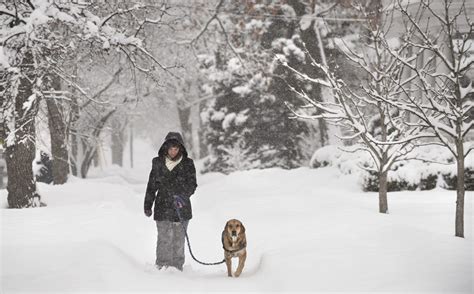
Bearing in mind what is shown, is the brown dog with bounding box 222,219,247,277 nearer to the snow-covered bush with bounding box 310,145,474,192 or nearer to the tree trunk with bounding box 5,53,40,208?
the tree trunk with bounding box 5,53,40,208

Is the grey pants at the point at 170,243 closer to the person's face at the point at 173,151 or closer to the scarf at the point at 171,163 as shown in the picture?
the scarf at the point at 171,163

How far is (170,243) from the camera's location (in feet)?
23.4

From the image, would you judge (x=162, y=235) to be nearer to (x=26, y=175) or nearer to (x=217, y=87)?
(x=26, y=175)

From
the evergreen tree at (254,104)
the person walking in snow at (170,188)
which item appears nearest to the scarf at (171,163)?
the person walking in snow at (170,188)

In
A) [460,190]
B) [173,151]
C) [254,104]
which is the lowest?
[460,190]

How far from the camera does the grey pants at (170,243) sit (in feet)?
23.3

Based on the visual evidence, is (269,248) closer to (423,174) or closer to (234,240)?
(234,240)

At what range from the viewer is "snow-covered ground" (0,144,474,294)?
18.6 ft

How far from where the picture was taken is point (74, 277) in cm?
581

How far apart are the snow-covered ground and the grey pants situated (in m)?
0.25

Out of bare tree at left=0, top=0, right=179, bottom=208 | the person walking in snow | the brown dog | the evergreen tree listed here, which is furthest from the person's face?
the evergreen tree

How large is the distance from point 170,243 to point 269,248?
1.58 meters

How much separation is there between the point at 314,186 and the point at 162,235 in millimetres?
9176

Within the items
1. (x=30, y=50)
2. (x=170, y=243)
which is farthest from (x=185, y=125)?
(x=170, y=243)
